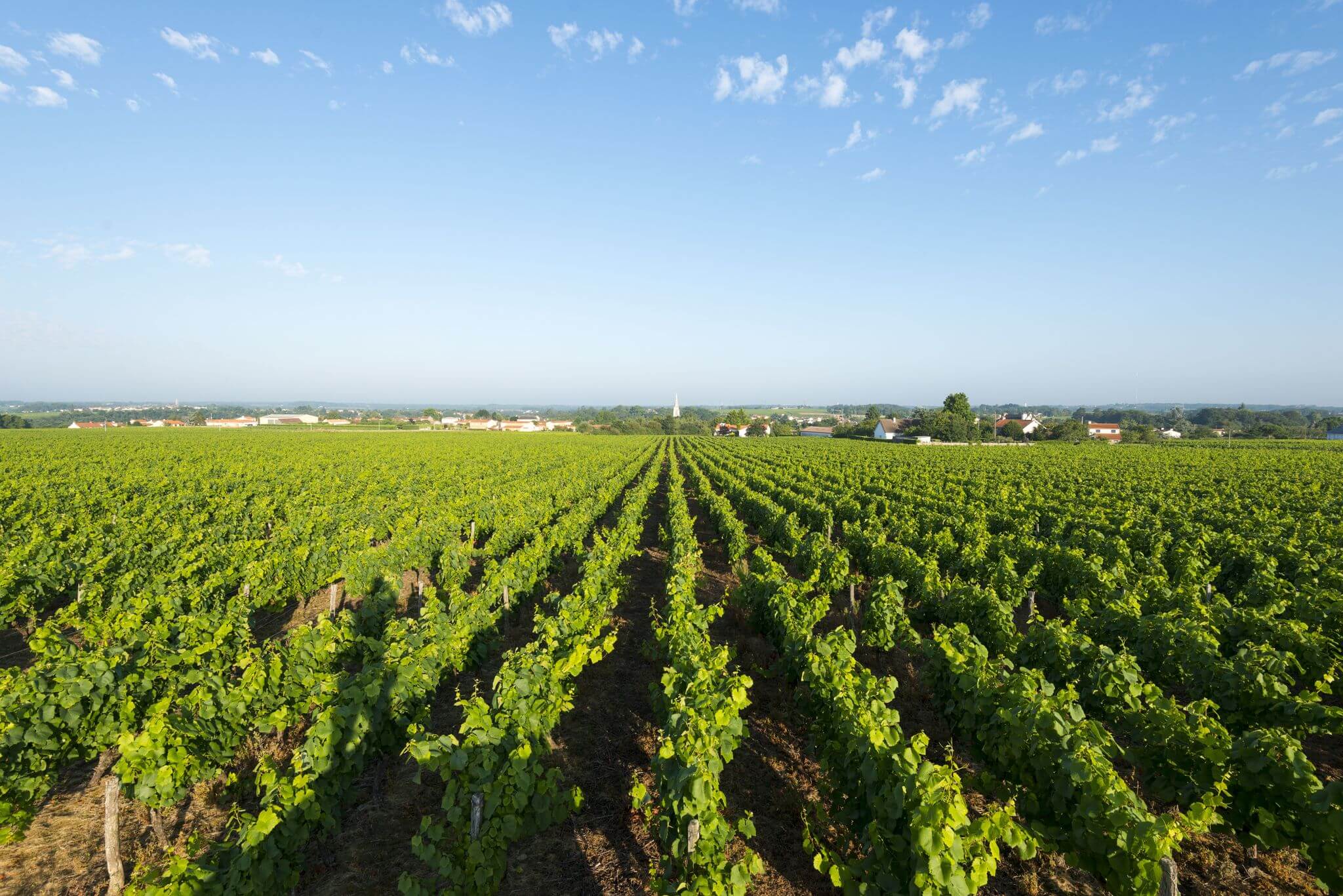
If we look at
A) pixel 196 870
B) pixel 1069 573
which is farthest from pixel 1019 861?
pixel 1069 573

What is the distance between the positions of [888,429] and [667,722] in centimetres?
10507

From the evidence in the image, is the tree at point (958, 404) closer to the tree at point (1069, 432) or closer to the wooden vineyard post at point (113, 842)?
the tree at point (1069, 432)

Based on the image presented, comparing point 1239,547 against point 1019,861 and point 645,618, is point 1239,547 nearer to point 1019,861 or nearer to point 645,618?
point 1019,861

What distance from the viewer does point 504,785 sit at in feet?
15.6

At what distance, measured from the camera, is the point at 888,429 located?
10188 cm

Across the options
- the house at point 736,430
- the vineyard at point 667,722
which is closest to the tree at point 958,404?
the house at point 736,430

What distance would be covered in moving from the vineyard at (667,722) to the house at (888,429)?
8675 centimetres

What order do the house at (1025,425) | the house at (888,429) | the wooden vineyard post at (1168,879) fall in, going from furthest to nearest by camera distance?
the house at (888,429), the house at (1025,425), the wooden vineyard post at (1168,879)

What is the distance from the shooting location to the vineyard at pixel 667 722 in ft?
13.9

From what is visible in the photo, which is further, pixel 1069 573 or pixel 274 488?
pixel 274 488

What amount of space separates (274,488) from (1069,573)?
26126 mm

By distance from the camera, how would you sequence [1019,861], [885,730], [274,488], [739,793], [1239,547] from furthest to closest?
[274,488]
[1239,547]
[739,793]
[1019,861]
[885,730]

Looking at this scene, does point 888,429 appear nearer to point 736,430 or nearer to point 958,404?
point 958,404

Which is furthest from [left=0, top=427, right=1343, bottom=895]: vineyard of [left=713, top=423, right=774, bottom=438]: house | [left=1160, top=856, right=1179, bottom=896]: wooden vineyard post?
[left=713, top=423, right=774, bottom=438]: house
